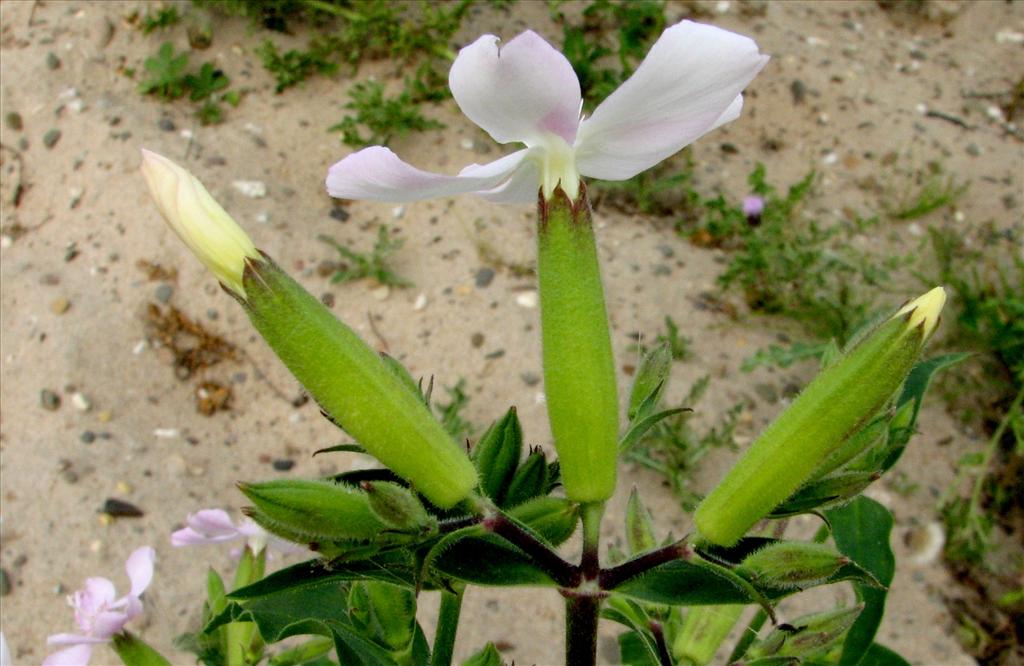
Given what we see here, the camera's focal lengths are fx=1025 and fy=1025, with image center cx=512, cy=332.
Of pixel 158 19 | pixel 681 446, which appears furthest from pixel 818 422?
pixel 158 19

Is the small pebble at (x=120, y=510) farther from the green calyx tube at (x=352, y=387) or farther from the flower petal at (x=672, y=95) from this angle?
the flower petal at (x=672, y=95)

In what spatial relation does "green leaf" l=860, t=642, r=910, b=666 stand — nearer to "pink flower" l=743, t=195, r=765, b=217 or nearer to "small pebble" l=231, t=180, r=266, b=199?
"pink flower" l=743, t=195, r=765, b=217

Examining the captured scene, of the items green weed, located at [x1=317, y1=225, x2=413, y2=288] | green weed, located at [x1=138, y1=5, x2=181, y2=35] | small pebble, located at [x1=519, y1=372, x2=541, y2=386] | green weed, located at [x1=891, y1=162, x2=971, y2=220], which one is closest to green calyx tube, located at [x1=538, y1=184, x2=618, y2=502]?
small pebble, located at [x1=519, y1=372, x2=541, y2=386]

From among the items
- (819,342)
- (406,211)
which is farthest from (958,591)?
(406,211)

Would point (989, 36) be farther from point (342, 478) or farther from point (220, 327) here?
point (342, 478)

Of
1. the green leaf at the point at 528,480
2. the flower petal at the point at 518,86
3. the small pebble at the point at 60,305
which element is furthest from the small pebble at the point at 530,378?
the flower petal at the point at 518,86
